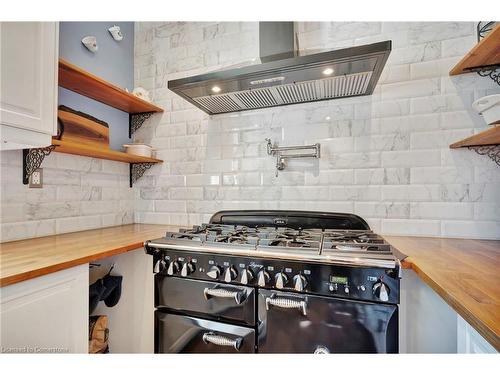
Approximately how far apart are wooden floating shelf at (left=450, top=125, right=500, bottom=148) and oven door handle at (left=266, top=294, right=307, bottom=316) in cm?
103

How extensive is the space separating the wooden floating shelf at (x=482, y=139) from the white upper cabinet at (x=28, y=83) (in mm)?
1900

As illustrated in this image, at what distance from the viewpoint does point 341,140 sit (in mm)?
1604

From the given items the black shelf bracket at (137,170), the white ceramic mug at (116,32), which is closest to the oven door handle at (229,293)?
the black shelf bracket at (137,170)

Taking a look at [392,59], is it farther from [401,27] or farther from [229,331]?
[229,331]

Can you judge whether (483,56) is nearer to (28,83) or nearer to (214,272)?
(214,272)

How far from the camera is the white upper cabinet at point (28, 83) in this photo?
0.95 meters

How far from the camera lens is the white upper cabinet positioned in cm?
95

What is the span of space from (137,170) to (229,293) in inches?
56.9

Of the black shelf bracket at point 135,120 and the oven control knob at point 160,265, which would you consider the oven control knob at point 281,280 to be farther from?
the black shelf bracket at point 135,120

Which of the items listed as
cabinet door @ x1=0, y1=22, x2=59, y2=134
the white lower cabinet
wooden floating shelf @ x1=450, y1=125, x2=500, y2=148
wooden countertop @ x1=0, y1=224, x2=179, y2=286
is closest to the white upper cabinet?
cabinet door @ x1=0, y1=22, x2=59, y2=134

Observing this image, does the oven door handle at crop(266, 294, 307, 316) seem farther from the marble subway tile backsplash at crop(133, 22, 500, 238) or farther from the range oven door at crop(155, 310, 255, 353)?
the marble subway tile backsplash at crop(133, 22, 500, 238)

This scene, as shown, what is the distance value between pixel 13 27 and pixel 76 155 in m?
0.80
